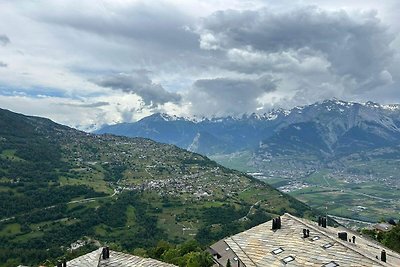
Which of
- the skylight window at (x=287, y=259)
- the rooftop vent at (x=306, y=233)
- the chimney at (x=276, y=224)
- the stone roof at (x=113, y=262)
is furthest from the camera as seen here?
the chimney at (x=276, y=224)

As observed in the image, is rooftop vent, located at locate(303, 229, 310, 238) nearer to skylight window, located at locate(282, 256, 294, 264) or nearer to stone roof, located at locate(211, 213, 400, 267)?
stone roof, located at locate(211, 213, 400, 267)

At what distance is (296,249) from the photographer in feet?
125

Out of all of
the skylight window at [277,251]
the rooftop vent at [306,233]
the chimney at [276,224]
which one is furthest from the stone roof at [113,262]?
the rooftop vent at [306,233]

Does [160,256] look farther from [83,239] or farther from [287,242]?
[83,239]

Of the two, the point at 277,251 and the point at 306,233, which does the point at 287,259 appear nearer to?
the point at 277,251

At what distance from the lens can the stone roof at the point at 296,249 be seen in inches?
1342

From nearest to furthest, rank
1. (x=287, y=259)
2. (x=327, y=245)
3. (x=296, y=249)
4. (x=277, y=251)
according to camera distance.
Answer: (x=287, y=259) < (x=327, y=245) < (x=296, y=249) < (x=277, y=251)

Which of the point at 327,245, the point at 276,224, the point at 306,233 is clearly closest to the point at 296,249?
the point at 327,245

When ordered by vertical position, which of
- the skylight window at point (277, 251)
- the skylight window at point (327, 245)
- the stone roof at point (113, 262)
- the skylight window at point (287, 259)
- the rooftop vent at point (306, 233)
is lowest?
the stone roof at point (113, 262)

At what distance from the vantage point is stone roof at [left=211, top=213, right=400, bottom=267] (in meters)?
34.1

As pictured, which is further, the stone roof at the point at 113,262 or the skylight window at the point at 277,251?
the stone roof at the point at 113,262

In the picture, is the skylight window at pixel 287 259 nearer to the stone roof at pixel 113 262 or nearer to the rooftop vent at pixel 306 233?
the rooftop vent at pixel 306 233

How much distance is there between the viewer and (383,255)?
3728cm

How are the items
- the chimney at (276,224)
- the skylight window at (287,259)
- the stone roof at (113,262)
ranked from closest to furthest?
the skylight window at (287,259)
the stone roof at (113,262)
the chimney at (276,224)
